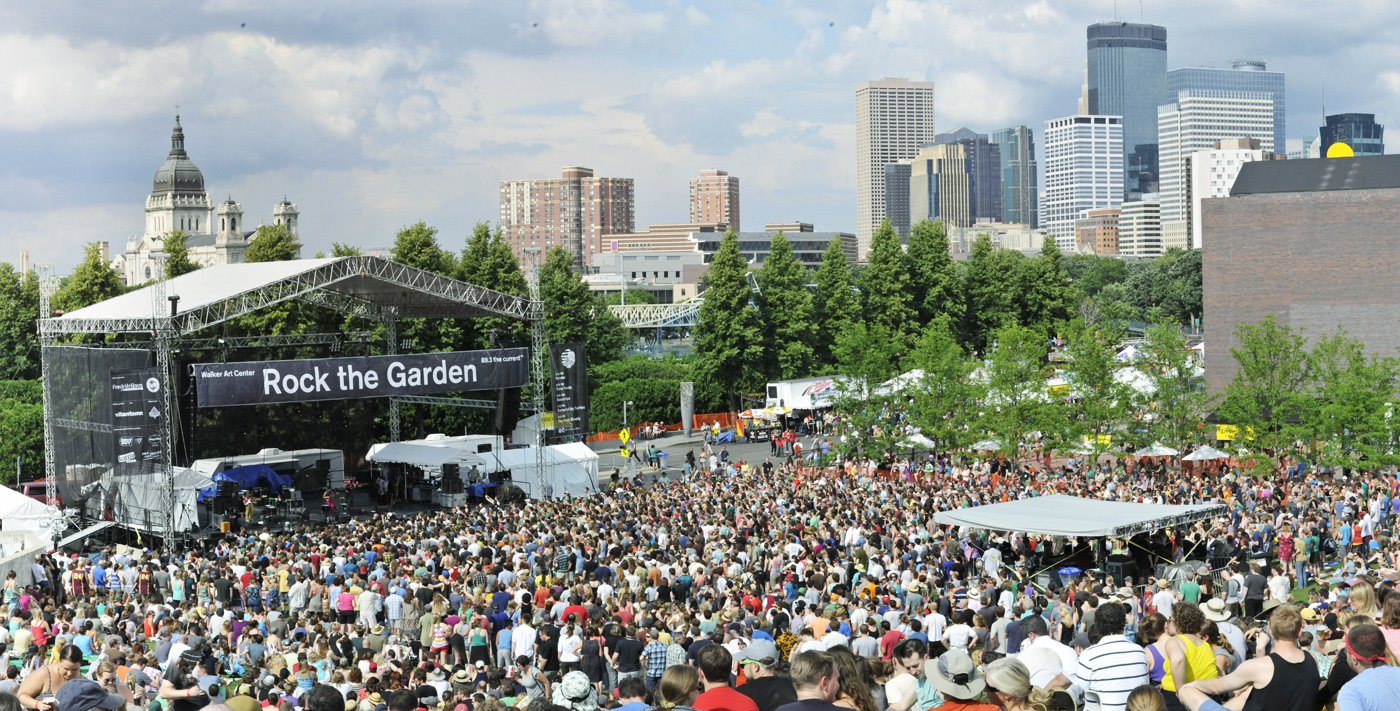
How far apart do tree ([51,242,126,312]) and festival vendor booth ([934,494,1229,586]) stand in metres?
37.9

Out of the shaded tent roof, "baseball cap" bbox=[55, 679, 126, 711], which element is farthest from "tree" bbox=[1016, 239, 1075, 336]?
"baseball cap" bbox=[55, 679, 126, 711]

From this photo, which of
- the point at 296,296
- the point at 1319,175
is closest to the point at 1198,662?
the point at 296,296

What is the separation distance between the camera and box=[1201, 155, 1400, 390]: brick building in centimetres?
4066

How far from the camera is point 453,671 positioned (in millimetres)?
13484

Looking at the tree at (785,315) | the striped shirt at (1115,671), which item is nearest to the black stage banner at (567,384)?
the tree at (785,315)

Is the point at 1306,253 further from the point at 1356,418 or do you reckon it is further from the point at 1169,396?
the point at 1356,418

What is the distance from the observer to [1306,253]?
136 feet

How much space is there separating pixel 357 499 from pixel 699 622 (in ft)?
75.8

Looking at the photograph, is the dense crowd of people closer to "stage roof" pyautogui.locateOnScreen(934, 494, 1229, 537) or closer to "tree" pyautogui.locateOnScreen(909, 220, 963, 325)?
"stage roof" pyautogui.locateOnScreen(934, 494, 1229, 537)

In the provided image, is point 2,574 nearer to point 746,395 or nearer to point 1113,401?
point 1113,401

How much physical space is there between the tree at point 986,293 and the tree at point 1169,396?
860 inches

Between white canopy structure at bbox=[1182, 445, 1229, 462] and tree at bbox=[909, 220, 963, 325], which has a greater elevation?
tree at bbox=[909, 220, 963, 325]

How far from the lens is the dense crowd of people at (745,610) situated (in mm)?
6922

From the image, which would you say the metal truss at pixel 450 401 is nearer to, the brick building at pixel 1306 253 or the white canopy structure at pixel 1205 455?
the white canopy structure at pixel 1205 455
